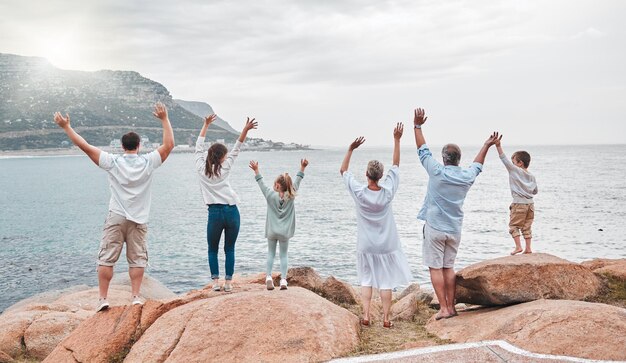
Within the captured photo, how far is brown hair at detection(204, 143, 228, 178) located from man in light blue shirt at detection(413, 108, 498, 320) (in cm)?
325

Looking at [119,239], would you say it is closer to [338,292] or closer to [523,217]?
[338,292]

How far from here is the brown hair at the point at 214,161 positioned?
872cm

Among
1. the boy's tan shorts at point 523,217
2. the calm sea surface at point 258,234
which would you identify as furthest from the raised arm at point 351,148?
the calm sea surface at point 258,234

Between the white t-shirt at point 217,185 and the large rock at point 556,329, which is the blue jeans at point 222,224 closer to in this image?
the white t-shirt at point 217,185

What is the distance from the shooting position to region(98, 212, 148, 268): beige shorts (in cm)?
820

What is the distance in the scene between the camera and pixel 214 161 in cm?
873

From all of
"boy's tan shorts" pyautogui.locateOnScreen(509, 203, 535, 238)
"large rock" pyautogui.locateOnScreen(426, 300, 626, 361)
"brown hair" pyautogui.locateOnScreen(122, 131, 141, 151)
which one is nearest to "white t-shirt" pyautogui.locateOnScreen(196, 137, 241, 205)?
"brown hair" pyautogui.locateOnScreen(122, 131, 141, 151)

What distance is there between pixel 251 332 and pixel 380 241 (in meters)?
2.58

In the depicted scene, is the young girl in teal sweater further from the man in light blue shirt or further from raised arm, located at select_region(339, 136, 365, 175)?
the man in light blue shirt

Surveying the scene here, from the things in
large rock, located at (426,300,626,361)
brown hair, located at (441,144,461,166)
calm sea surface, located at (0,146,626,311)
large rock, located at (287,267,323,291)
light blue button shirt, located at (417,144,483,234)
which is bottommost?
calm sea surface, located at (0,146,626,311)

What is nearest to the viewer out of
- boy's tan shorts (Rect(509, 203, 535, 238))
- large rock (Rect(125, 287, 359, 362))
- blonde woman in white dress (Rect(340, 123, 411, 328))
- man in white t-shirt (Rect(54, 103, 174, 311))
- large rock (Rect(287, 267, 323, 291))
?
large rock (Rect(125, 287, 359, 362))

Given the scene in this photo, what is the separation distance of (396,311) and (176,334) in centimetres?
490

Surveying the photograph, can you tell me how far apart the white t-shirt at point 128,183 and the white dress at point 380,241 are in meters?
3.26

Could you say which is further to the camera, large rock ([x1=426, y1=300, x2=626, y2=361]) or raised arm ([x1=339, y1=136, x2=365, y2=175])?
raised arm ([x1=339, y1=136, x2=365, y2=175])
